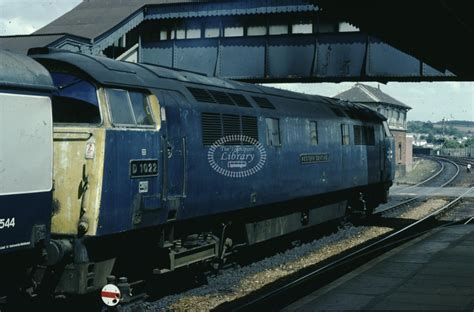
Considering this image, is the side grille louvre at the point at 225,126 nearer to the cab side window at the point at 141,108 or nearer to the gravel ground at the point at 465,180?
the cab side window at the point at 141,108

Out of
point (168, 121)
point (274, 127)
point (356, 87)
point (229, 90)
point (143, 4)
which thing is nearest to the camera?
point (168, 121)

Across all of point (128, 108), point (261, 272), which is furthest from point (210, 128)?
point (261, 272)

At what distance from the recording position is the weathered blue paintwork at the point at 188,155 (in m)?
9.21

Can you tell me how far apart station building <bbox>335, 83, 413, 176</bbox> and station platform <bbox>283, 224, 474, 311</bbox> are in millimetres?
49313

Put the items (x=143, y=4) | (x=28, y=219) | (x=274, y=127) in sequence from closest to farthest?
(x=28, y=219), (x=274, y=127), (x=143, y=4)

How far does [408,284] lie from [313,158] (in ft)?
18.0

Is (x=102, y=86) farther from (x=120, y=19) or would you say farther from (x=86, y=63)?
(x=120, y=19)

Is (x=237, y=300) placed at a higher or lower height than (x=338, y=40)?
lower

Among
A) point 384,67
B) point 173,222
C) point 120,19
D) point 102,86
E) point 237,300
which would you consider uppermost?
point 120,19

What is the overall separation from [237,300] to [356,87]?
58716mm

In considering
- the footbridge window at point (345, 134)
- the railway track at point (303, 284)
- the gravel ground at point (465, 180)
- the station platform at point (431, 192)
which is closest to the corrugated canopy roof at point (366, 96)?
the gravel ground at point (465, 180)

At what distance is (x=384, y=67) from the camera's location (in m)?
20.2

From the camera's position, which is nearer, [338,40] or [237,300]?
[237,300]

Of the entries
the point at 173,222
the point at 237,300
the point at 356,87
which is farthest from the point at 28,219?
the point at 356,87
